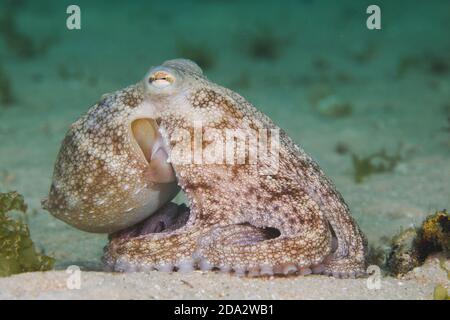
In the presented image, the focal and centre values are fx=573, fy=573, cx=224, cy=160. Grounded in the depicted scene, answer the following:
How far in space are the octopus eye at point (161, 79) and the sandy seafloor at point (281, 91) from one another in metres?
1.16

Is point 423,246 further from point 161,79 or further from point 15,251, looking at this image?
point 15,251

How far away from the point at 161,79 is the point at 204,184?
69 cm

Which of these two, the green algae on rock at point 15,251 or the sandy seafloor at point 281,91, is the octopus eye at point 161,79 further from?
the green algae on rock at point 15,251

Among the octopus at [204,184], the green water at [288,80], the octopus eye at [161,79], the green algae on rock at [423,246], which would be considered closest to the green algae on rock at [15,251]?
the octopus at [204,184]

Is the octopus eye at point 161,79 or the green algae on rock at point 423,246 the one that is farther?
the green algae on rock at point 423,246

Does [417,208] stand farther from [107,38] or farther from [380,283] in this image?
[107,38]

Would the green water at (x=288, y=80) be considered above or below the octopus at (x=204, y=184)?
above

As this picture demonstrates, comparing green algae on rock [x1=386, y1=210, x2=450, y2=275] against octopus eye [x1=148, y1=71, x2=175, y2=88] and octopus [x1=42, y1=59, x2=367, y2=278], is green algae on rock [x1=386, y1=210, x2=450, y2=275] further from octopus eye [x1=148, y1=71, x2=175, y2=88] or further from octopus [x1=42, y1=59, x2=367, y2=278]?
octopus eye [x1=148, y1=71, x2=175, y2=88]

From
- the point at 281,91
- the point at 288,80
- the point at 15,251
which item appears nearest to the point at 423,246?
the point at 15,251

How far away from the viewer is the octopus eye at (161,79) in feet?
11.5

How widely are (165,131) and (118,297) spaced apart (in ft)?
3.40

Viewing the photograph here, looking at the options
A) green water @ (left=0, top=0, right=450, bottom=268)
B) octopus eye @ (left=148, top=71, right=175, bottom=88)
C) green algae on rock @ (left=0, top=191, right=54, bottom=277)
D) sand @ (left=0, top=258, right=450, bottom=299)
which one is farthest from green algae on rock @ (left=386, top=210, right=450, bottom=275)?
green algae on rock @ (left=0, top=191, right=54, bottom=277)

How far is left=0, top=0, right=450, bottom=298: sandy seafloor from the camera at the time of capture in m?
4.63

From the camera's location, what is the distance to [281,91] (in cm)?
1212
